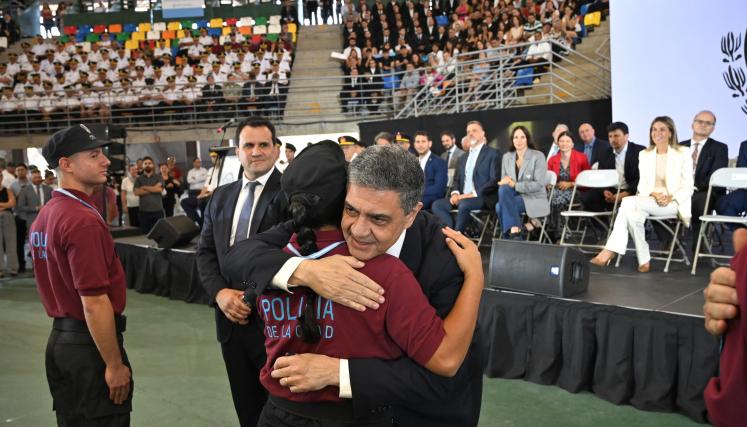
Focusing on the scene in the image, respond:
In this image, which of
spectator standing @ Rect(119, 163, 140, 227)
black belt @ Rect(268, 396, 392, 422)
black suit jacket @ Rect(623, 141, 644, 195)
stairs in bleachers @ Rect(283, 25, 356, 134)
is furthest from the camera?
stairs in bleachers @ Rect(283, 25, 356, 134)

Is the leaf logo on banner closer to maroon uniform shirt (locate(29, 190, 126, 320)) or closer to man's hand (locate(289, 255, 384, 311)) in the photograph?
maroon uniform shirt (locate(29, 190, 126, 320))

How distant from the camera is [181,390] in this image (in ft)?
13.5

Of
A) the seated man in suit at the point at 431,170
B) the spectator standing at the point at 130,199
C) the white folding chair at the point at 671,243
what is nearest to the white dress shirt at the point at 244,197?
the white folding chair at the point at 671,243

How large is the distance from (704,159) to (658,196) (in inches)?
39.1

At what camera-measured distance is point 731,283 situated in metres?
1.00

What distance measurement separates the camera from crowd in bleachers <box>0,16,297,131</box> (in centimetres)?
1525

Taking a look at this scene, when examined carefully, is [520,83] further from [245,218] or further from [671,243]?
[245,218]

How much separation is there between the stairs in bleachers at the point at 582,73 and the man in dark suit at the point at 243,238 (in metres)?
8.24

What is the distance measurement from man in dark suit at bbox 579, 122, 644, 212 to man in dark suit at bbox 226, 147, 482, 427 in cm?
518

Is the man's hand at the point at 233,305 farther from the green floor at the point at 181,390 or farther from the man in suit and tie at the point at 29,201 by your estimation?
the man in suit and tie at the point at 29,201

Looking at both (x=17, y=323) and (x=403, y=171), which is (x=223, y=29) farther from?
(x=403, y=171)

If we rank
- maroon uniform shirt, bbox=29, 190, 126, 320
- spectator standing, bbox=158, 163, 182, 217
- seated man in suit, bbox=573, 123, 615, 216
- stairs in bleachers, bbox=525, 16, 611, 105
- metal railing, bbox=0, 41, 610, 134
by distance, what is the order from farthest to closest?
metal railing, bbox=0, 41, 610, 134 < spectator standing, bbox=158, 163, 182, 217 < stairs in bleachers, bbox=525, 16, 611, 105 < seated man in suit, bbox=573, 123, 615, 216 < maroon uniform shirt, bbox=29, 190, 126, 320

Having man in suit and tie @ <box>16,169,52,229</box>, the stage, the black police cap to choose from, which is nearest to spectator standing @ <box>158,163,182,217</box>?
man in suit and tie @ <box>16,169,52,229</box>

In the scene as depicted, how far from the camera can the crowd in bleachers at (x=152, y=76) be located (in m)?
15.2
